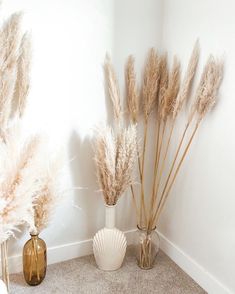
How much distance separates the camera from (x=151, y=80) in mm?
1979

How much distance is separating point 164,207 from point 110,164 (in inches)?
23.9

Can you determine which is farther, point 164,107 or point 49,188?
point 164,107

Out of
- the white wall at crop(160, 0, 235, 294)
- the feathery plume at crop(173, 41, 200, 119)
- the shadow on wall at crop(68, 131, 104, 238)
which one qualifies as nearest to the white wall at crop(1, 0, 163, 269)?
the shadow on wall at crop(68, 131, 104, 238)

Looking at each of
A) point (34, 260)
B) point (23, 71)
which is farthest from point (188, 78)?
point (34, 260)

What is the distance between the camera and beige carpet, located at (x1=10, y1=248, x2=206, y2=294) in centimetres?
182

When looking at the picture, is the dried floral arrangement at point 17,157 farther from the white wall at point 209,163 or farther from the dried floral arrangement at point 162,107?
the white wall at point 209,163

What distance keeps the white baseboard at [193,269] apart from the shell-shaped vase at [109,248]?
1.19ft

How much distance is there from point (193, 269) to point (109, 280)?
1.68 feet

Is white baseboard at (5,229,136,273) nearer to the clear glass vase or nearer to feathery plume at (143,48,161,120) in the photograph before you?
the clear glass vase

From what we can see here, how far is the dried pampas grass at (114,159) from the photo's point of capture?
184 centimetres

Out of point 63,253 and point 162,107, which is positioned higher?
point 162,107

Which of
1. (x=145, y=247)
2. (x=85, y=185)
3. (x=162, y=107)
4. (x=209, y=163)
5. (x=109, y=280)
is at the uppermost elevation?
(x=162, y=107)

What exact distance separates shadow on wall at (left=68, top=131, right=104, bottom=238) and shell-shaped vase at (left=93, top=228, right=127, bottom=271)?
0.59 feet

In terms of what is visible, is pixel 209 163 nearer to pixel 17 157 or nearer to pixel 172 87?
pixel 172 87
